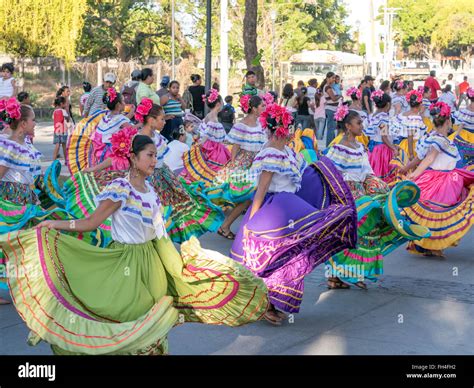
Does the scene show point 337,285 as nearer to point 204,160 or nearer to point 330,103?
point 204,160

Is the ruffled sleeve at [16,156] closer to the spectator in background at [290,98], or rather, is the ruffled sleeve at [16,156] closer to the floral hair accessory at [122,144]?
the floral hair accessory at [122,144]

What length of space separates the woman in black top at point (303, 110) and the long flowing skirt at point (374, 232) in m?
13.5

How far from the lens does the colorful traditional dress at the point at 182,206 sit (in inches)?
352

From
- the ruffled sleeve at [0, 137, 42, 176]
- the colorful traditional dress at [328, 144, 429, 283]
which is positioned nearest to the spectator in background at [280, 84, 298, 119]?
the colorful traditional dress at [328, 144, 429, 283]

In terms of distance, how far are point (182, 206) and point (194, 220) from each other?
0.63ft

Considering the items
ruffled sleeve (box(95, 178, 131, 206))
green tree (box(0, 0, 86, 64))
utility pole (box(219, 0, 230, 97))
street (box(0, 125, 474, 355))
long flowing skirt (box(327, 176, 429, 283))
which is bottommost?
street (box(0, 125, 474, 355))

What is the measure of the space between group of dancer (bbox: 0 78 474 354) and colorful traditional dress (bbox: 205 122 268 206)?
0.02m

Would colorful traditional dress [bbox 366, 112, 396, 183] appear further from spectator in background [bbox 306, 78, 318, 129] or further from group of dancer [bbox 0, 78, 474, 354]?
spectator in background [bbox 306, 78, 318, 129]

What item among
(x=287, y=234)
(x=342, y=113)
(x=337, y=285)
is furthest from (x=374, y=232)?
(x=287, y=234)

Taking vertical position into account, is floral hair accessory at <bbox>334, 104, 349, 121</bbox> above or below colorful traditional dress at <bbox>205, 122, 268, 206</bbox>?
above

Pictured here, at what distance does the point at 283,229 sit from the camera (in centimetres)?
711

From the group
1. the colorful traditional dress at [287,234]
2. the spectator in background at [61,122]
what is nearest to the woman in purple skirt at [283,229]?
the colorful traditional dress at [287,234]

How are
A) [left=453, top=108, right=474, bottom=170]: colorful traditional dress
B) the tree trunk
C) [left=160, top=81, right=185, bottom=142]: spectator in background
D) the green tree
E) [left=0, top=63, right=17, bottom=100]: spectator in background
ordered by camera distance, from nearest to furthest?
[left=453, top=108, right=474, bottom=170]: colorful traditional dress → [left=160, top=81, right=185, bottom=142]: spectator in background → [left=0, top=63, right=17, bottom=100]: spectator in background → the tree trunk → the green tree

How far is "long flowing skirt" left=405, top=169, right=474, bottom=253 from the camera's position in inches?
388
